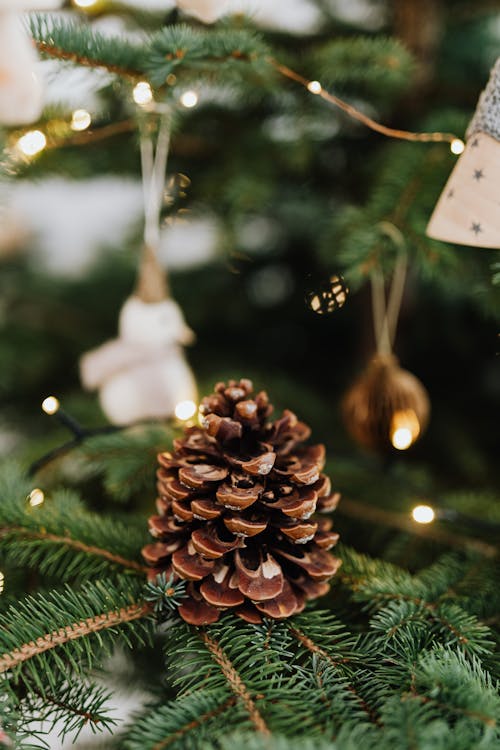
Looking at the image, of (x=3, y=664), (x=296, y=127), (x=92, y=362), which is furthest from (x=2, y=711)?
(x=296, y=127)

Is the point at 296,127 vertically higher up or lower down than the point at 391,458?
higher up

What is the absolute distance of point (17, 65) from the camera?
0.38m

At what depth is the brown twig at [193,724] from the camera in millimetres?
282

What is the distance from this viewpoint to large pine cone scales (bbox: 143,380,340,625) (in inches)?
14.0

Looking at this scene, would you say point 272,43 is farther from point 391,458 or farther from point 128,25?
point 391,458

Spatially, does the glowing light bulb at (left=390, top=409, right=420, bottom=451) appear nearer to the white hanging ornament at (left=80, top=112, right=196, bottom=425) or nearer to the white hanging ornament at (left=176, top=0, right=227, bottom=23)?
the white hanging ornament at (left=80, top=112, right=196, bottom=425)

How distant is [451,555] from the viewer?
1.61 ft

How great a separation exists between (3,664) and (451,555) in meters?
0.35

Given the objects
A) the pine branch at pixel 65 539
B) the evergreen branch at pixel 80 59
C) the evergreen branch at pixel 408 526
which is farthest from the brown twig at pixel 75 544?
the evergreen branch at pixel 80 59

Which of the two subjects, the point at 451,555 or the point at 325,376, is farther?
the point at 325,376

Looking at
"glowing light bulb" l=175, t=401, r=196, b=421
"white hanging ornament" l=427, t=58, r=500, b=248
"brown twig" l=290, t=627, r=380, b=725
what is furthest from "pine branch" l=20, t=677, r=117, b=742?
"white hanging ornament" l=427, t=58, r=500, b=248

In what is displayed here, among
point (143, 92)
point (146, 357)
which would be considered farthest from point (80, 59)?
point (146, 357)

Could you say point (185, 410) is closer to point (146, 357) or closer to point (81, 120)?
point (146, 357)

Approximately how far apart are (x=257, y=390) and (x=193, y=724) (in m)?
0.50
